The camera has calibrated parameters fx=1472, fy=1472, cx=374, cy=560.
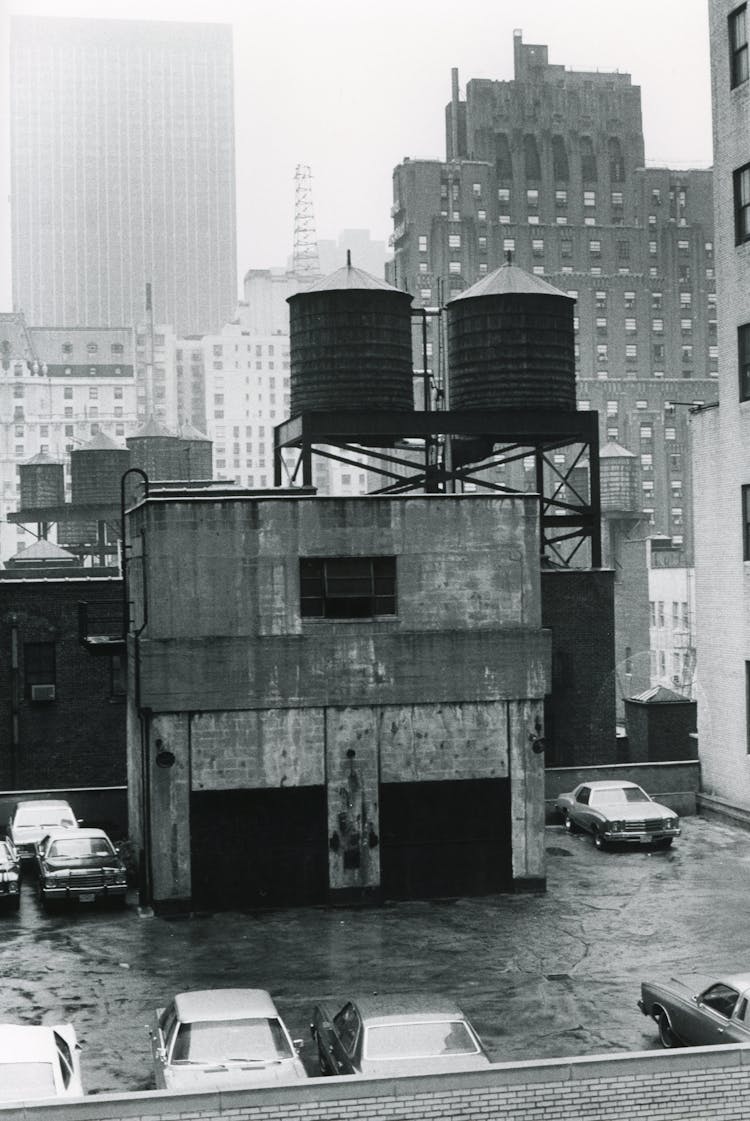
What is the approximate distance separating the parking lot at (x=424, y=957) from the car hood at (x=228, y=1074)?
1.90m

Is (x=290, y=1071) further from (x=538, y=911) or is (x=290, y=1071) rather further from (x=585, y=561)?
(x=585, y=561)

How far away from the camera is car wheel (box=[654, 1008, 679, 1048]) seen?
18.7m

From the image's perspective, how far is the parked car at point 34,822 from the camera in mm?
32062

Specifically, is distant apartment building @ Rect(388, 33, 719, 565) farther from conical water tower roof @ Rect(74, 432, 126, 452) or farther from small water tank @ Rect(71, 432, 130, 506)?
small water tank @ Rect(71, 432, 130, 506)

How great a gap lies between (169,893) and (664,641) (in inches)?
3108

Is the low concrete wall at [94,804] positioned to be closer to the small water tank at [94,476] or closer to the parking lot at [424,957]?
the parking lot at [424,957]

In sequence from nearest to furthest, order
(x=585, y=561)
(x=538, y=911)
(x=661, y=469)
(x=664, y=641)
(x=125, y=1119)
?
(x=125, y=1119), (x=538, y=911), (x=585, y=561), (x=664, y=641), (x=661, y=469)

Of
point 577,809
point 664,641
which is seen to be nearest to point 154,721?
point 577,809

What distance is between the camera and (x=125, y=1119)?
14.2 meters

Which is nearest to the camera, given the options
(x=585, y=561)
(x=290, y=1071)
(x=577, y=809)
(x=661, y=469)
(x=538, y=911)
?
(x=290, y=1071)

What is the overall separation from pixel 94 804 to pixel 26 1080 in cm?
2044

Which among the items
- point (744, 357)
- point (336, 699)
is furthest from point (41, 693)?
point (744, 357)

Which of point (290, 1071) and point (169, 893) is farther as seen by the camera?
point (169, 893)

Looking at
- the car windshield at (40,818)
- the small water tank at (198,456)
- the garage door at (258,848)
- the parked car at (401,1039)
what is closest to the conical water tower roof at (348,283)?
the car windshield at (40,818)
